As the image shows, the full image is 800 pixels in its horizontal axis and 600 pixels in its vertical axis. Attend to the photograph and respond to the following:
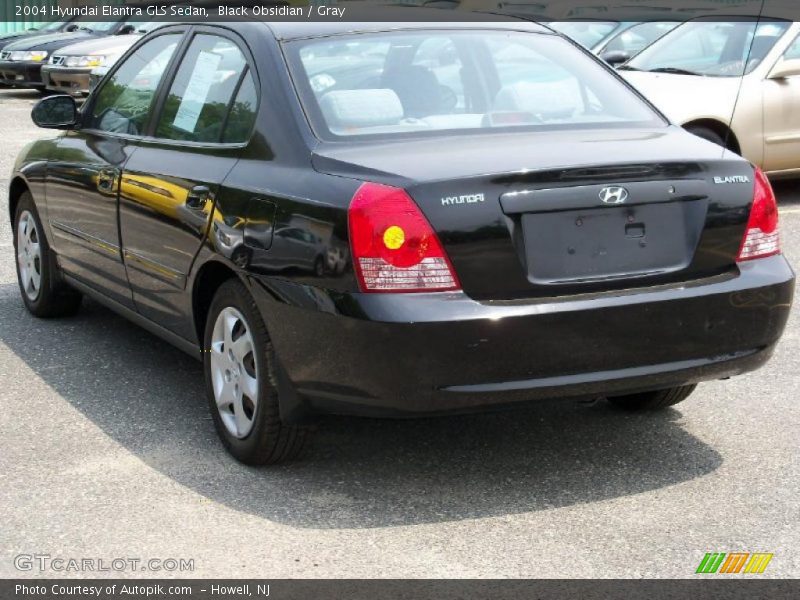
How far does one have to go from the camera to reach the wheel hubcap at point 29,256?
7027mm

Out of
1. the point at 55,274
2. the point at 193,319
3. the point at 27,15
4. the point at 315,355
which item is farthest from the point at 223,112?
the point at 27,15

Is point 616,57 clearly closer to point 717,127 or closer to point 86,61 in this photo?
point 717,127

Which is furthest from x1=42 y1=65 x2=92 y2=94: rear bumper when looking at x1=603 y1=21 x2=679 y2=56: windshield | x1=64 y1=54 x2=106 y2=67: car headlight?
x1=603 y1=21 x2=679 y2=56: windshield

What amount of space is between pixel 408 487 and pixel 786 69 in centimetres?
725

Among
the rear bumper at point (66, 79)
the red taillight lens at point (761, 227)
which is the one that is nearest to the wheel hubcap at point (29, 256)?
the red taillight lens at point (761, 227)

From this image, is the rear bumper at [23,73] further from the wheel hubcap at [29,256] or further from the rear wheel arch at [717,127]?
the wheel hubcap at [29,256]

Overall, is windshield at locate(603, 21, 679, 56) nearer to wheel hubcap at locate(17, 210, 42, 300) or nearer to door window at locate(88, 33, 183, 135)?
wheel hubcap at locate(17, 210, 42, 300)

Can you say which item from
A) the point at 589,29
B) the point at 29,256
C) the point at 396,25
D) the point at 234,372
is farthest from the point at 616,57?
the point at 234,372

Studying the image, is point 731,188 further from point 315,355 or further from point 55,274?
point 55,274

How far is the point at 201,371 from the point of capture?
242 inches

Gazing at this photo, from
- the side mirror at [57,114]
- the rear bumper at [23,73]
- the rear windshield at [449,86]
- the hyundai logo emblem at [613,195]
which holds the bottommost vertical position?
the rear bumper at [23,73]

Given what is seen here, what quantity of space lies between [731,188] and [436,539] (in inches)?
60.3

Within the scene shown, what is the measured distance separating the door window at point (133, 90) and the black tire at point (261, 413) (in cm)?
137

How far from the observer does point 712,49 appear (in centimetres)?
1109
